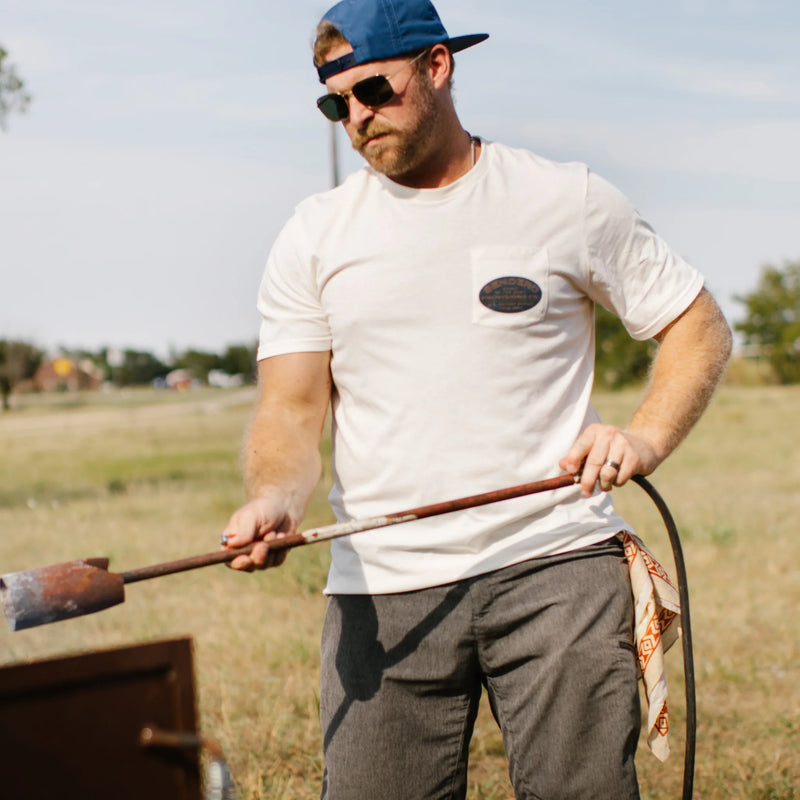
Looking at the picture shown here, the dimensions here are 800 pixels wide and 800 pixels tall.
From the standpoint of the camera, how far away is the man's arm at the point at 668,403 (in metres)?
2.53

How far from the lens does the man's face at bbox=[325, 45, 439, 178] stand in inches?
108

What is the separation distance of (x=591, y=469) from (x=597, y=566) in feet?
0.99

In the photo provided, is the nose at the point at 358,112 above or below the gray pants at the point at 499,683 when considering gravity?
above

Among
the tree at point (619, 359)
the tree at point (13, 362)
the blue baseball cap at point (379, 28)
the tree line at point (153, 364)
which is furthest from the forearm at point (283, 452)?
the tree line at point (153, 364)

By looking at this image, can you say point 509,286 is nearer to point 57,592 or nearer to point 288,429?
point 288,429

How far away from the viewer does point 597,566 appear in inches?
106

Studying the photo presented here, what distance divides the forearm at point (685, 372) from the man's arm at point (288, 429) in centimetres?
77

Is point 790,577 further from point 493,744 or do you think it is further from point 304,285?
point 304,285

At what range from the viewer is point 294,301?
287 centimetres

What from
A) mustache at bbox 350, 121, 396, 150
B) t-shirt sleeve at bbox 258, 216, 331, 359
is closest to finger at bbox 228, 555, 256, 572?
t-shirt sleeve at bbox 258, 216, 331, 359

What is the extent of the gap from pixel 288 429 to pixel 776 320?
2327 inches

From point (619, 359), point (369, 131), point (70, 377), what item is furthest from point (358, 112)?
point (70, 377)

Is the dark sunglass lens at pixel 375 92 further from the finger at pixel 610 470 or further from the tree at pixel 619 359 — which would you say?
the tree at pixel 619 359

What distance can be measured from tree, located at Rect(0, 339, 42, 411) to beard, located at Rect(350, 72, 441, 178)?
6769 cm
